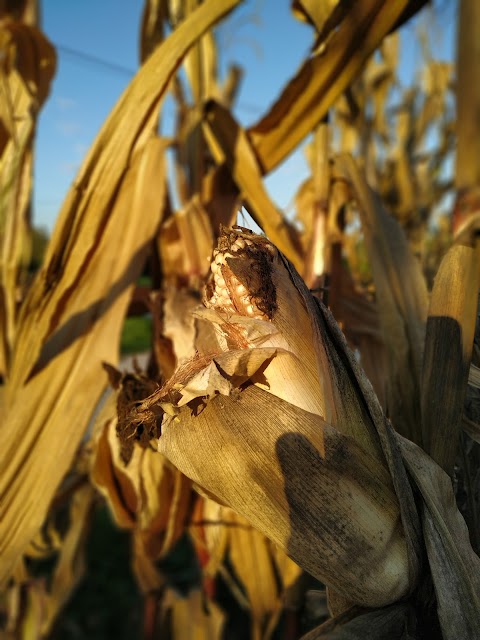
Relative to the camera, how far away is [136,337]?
5973mm

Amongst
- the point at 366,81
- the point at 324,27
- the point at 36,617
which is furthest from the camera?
the point at 366,81

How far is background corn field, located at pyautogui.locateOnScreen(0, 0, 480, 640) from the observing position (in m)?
0.30

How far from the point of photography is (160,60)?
1.85ft

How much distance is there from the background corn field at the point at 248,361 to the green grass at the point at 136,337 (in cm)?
417

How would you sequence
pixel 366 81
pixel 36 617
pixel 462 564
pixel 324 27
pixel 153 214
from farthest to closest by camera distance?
pixel 366 81
pixel 36 617
pixel 153 214
pixel 324 27
pixel 462 564

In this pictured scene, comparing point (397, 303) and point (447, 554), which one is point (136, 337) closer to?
point (397, 303)

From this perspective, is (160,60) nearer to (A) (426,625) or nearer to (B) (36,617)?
(A) (426,625)

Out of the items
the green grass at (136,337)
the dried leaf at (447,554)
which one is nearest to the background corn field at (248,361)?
the dried leaf at (447,554)

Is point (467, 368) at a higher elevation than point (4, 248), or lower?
lower

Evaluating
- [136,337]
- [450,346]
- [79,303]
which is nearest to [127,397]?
[79,303]

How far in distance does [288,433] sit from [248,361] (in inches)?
1.7

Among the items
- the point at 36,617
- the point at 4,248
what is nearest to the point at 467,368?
the point at 4,248

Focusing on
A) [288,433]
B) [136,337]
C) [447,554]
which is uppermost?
[136,337]

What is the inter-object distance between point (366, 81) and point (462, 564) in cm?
164
